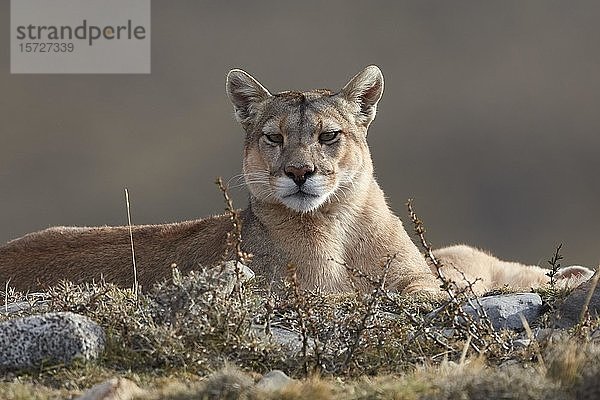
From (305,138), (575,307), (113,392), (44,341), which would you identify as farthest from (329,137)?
(113,392)

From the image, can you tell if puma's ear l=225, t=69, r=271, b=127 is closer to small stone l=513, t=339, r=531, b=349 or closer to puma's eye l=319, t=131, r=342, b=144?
puma's eye l=319, t=131, r=342, b=144

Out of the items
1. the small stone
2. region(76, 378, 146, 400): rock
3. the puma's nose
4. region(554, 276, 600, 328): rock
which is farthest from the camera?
the puma's nose

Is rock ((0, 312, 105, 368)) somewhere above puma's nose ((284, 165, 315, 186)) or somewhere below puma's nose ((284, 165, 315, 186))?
below

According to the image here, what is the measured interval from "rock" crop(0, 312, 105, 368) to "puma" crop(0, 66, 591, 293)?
3.61 metres

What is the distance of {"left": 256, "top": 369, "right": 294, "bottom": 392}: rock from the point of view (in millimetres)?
5164

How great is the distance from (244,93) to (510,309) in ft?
14.5

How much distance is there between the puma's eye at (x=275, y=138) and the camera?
9930 mm

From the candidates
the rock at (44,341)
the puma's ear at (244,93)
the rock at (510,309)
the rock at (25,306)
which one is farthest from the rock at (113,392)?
the puma's ear at (244,93)

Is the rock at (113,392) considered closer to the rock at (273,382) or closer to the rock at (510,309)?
the rock at (273,382)

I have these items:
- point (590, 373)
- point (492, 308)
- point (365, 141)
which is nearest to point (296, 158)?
point (365, 141)

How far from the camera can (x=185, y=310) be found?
6.39 meters

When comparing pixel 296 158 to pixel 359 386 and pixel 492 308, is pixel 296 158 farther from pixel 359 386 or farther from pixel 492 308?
pixel 359 386

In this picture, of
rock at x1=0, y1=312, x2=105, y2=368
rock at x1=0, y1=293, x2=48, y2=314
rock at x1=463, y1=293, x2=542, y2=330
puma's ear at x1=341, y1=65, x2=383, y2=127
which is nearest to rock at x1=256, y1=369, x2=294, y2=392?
rock at x1=0, y1=312, x2=105, y2=368

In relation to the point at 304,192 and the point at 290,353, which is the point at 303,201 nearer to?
the point at 304,192
